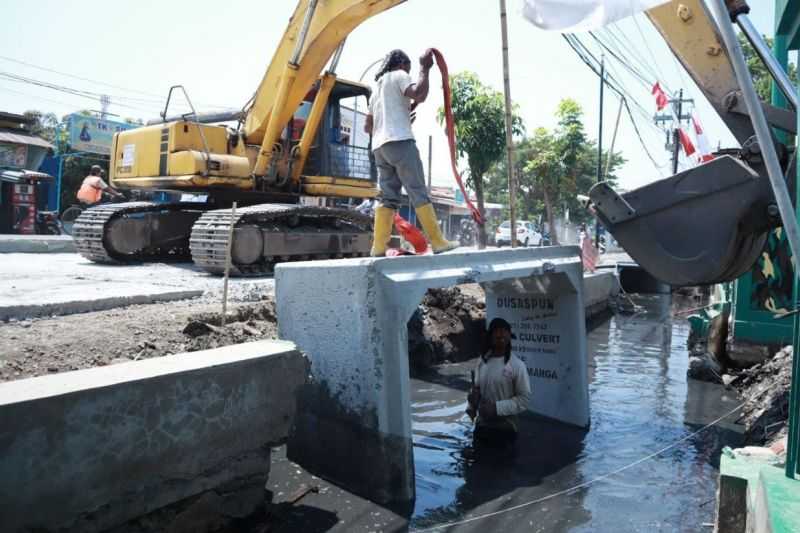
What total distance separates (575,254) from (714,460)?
7.07 ft

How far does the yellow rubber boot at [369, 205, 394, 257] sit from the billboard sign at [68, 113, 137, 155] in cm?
2218

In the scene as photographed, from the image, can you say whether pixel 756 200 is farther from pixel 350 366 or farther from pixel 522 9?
pixel 350 366

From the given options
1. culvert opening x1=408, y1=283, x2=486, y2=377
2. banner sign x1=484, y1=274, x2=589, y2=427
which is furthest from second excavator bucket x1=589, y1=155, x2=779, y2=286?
culvert opening x1=408, y1=283, x2=486, y2=377

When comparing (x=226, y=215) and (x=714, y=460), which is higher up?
(x=226, y=215)

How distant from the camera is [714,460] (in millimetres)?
5297

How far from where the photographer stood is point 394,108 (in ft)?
17.6

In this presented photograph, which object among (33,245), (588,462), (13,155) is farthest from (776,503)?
(13,155)

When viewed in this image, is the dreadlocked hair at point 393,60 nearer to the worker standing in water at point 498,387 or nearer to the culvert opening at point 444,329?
the worker standing in water at point 498,387

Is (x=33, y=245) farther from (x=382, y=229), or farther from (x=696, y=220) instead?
(x=696, y=220)

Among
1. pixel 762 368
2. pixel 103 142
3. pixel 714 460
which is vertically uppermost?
pixel 103 142

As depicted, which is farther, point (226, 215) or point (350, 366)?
point (226, 215)

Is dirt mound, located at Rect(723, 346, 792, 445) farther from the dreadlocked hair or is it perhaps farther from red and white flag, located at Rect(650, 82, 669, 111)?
red and white flag, located at Rect(650, 82, 669, 111)

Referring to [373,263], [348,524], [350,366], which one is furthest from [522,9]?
[348,524]

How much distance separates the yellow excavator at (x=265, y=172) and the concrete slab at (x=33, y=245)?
5.76 ft
